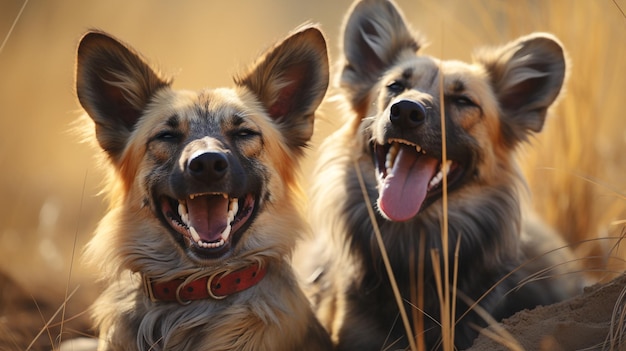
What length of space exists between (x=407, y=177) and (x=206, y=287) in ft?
4.48

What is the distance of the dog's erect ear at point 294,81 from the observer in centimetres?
405

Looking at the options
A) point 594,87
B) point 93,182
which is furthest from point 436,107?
point 93,182

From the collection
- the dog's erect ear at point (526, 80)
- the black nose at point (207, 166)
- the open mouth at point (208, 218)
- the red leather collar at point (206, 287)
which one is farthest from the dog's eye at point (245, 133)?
the dog's erect ear at point (526, 80)

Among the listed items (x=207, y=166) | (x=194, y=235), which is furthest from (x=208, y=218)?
(x=207, y=166)

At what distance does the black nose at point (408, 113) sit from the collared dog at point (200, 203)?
0.43m

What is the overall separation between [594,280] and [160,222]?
9.96 feet

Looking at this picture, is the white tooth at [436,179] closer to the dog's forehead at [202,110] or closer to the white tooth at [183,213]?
the dog's forehead at [202,110]

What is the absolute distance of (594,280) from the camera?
5098mm

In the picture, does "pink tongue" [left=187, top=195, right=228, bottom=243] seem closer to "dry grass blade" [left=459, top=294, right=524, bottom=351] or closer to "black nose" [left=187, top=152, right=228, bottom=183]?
"black nose" [left=187, top=152, right=228, bottom=183]

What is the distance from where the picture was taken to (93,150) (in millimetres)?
7086

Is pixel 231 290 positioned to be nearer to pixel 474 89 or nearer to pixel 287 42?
pixel 287 42

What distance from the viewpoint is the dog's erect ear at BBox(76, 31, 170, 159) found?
3820 mm

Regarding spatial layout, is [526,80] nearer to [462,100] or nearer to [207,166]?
[462,100]

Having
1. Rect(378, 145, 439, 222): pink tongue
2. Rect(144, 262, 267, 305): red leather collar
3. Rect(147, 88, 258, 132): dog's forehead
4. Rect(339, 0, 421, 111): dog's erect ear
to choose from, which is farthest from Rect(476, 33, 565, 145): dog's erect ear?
Rect(144, 262, 267, 305): red leather collar
